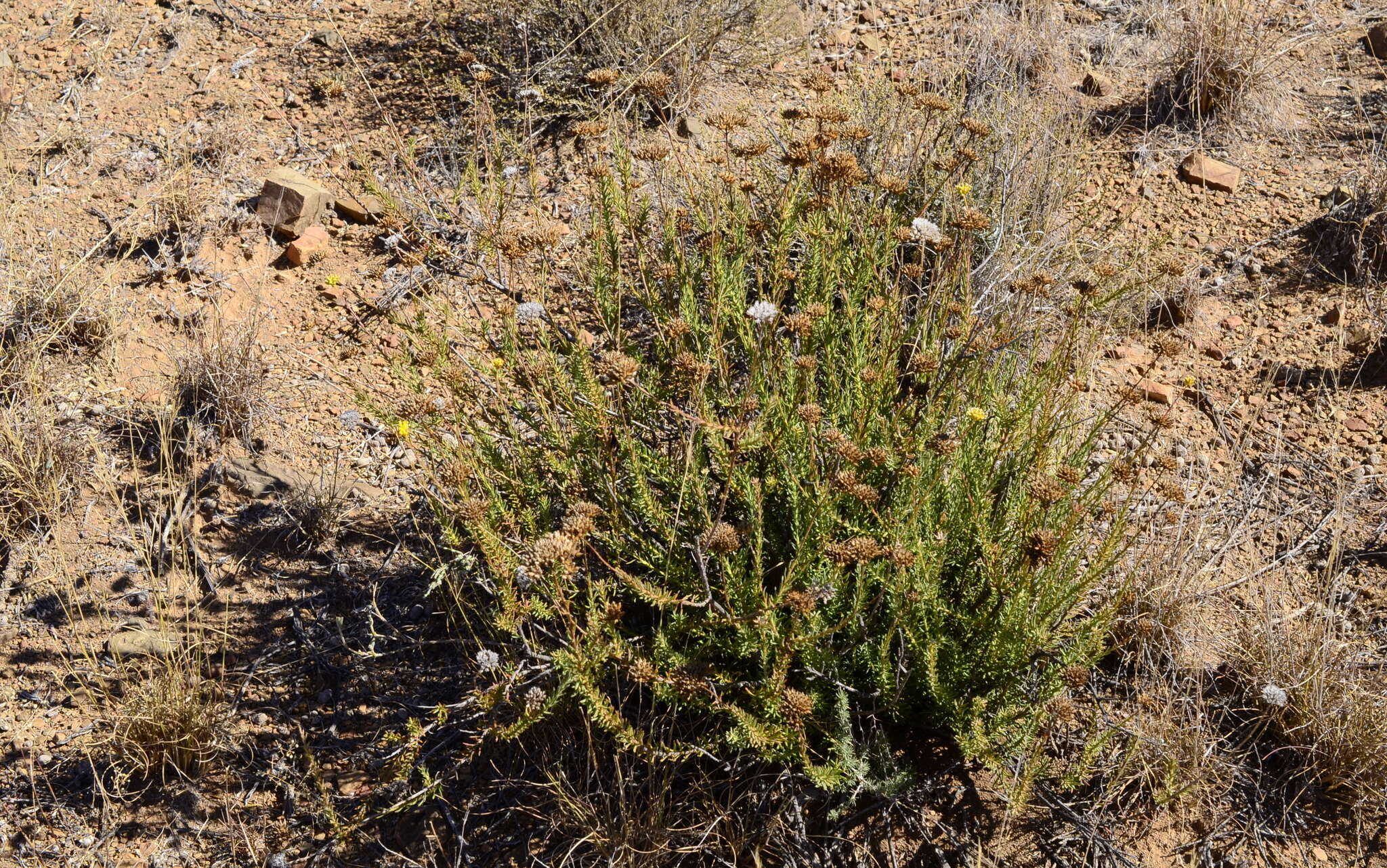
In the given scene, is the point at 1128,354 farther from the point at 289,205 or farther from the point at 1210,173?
the point at 289,205

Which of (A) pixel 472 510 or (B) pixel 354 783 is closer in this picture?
(A) pixel 472 510

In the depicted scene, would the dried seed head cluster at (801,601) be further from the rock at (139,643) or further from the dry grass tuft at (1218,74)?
the dry grass tuft at (1218,74)

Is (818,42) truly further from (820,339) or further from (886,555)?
(886,555)

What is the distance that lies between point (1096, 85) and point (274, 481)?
197 inches

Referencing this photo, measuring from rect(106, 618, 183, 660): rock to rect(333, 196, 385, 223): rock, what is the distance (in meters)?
2.36

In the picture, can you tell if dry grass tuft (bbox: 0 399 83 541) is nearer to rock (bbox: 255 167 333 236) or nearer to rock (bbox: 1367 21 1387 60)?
rock (bbox: 255 167 333 236)

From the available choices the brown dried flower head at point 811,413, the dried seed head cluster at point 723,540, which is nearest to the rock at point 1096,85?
the brown dried flower head at point 811,413

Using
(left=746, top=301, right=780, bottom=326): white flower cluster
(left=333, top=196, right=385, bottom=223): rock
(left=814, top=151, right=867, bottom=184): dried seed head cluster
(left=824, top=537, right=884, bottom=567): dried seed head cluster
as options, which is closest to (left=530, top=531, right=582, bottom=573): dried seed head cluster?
(left=824, top=537, right=884, bottom=567): dried seed head cluster

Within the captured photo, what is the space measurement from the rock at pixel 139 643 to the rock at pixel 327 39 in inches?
154

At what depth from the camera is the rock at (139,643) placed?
3516 mm

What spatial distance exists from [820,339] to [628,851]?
1725 mm

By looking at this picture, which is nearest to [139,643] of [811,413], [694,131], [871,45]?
[811,413]

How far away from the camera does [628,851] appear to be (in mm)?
2930

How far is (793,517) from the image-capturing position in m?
3.16
